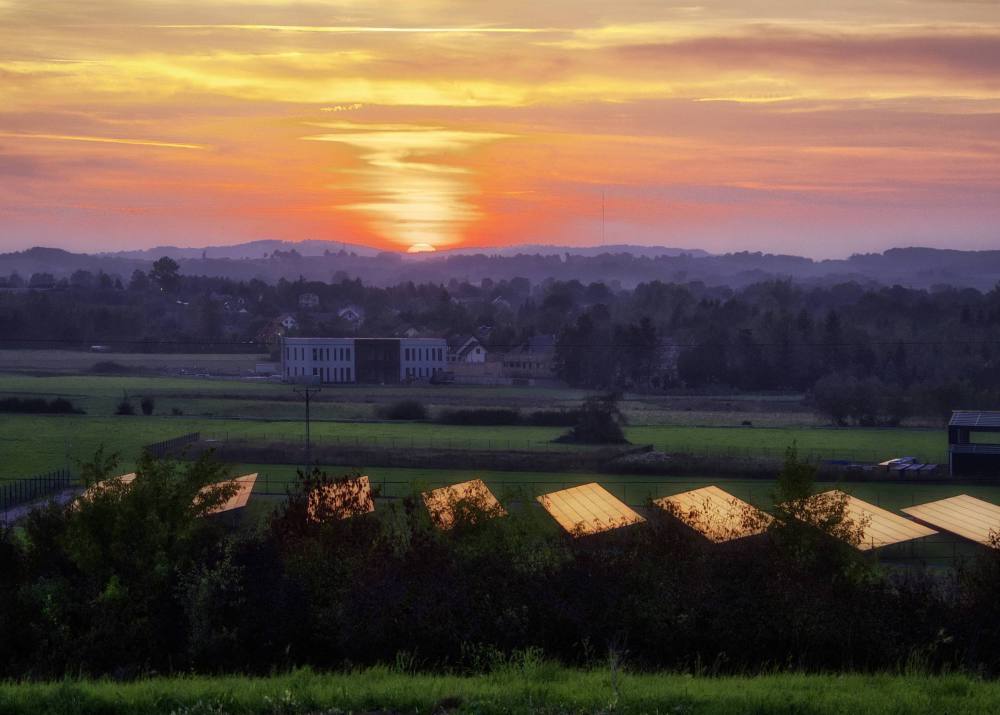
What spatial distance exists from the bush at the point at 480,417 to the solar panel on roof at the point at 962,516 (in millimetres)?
17714

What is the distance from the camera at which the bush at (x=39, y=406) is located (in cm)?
3609

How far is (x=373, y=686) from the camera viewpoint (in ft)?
23.6

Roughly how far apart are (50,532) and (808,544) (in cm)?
714

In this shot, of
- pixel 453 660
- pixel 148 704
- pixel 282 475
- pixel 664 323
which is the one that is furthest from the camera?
pixel 664 323

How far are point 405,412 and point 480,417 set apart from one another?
9.07 ft

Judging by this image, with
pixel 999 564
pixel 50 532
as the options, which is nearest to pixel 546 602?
pixel 999 564

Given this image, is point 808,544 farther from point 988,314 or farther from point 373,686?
point 988,314

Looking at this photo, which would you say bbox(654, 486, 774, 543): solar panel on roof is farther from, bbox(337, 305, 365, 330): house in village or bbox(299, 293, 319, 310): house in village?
bbox(299, 293, 319, 310): house in village

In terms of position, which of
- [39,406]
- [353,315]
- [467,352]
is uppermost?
[353,315]

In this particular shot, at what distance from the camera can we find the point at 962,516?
17781 millimetres

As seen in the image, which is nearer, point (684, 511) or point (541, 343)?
point (684, 511)

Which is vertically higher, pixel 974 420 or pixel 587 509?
pixel 974 420

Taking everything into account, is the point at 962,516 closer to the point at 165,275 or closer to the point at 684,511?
the point at 684,511

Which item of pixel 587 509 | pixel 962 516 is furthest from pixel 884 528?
pixel 587 509
